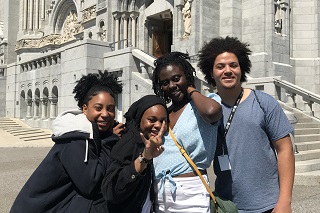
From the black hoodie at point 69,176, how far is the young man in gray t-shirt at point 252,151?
2.92ft

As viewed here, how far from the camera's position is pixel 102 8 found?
20219mm

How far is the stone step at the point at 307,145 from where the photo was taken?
919 cm

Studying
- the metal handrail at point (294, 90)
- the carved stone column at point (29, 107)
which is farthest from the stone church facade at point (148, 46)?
the metal handrail at point (294, 90)

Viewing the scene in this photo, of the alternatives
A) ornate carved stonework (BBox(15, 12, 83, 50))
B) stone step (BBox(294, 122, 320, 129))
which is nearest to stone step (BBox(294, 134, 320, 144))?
stone step (BBox(294, 122, 320, 129))

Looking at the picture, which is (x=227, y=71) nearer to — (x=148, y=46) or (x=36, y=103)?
(x=148, y=46)

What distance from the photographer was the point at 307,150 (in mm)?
9336

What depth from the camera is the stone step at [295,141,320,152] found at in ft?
30.1

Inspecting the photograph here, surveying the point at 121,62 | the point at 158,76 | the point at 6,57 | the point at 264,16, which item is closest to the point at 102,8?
the point at 121,62

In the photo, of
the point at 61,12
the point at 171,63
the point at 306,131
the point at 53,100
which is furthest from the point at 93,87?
the point at 61,12

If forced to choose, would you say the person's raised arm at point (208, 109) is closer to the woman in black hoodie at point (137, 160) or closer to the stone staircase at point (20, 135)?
the woman in black hoodie at point (137, 160)

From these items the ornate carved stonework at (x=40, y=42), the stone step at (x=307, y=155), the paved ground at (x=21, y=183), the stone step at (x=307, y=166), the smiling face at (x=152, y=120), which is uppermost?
the ornate carved stonework at (x=40, y=42)

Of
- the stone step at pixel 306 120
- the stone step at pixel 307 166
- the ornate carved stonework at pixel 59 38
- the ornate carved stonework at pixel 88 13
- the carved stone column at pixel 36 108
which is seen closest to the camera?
the stone step at pixel 307 166

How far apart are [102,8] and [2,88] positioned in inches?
368

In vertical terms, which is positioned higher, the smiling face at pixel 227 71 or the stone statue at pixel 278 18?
the stone statue at pixel 278 18
